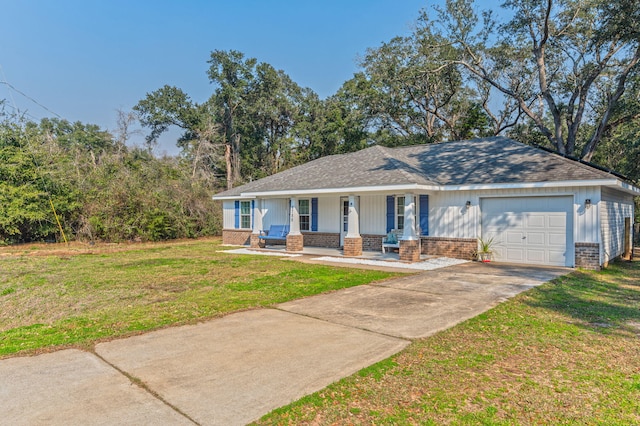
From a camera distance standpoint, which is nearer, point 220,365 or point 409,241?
point 220,365

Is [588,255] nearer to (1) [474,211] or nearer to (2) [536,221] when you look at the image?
(2) [536,221]

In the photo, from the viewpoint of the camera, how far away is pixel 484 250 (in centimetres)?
1277

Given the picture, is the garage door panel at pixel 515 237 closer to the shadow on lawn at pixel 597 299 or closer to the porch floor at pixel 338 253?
the shadow on lawn at pixel 597 299

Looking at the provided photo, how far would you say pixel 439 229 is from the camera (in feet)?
45.6

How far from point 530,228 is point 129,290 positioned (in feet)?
38.8

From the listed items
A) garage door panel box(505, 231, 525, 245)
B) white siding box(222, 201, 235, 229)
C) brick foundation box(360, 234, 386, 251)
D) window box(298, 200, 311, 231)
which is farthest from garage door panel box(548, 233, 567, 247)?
white siding box(222, 201, 235, 229)

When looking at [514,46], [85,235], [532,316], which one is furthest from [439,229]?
[85,235]

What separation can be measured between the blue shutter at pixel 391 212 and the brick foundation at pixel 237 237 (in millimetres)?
8052

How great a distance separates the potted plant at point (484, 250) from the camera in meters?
12.7

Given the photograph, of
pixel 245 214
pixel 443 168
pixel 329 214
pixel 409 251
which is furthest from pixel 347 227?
pixel 245 214

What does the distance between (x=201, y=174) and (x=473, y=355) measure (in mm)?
28541

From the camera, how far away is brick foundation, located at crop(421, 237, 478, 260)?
43.2 feet

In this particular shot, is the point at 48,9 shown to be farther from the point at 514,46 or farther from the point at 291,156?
the point at 514,46

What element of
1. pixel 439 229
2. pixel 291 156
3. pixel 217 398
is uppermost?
pixel 291 156
